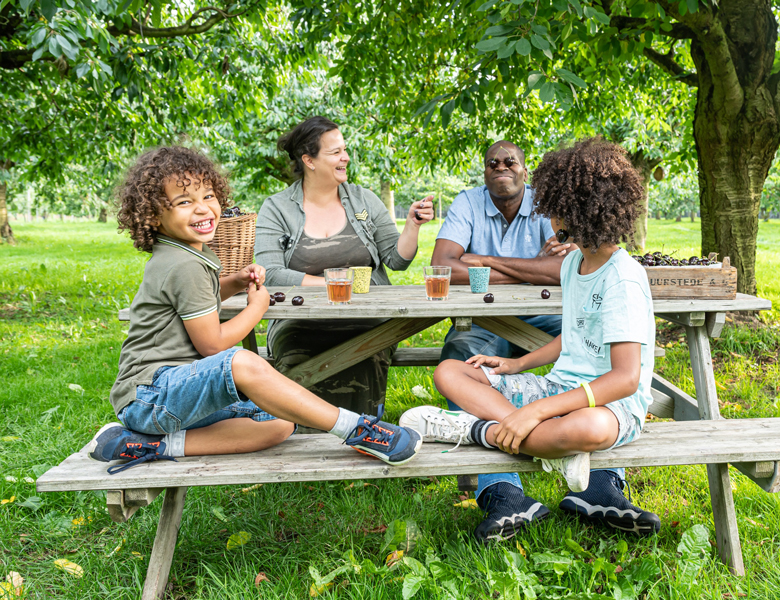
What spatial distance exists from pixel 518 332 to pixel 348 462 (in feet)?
4.20

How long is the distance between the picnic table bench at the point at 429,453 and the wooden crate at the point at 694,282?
50mm

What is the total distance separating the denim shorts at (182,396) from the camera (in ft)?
6.14

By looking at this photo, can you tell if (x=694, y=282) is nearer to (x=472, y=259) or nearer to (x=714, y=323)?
(x=714, y=323)

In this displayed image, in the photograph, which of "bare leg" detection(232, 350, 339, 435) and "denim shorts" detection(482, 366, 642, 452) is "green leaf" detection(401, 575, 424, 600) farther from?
"denim shorts" detection(482, 366, 642, 452)

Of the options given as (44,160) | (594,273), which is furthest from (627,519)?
(44,160)

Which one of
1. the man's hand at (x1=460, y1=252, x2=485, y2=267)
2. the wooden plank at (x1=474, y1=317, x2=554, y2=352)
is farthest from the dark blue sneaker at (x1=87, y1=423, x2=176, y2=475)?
the man's hand at (x1=460, y1=252, x2=485, y2=267)

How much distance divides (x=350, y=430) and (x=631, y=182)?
126 centimetres

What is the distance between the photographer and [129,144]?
7914 mm

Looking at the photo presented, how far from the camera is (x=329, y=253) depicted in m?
3.38

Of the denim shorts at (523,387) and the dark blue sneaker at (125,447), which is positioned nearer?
the dark blue sneaker at (125,447)


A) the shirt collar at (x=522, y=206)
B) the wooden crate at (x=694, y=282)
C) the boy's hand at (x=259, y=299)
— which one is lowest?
the boy's hand at (x=259, y=299)

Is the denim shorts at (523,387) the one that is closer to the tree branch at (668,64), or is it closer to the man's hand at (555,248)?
the man's hand at (555,248)

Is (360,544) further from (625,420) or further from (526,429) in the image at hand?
(625,420)


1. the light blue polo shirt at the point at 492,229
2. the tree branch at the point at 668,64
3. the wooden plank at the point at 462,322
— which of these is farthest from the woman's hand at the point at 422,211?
the tree branch at the point at 668,64
